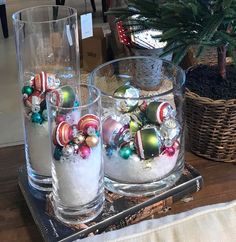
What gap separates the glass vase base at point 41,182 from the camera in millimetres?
820

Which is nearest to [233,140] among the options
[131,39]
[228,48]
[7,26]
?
[228,48]

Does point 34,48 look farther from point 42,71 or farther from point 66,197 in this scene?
point 66,197

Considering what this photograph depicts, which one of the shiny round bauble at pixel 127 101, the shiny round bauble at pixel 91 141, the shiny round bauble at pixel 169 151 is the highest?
the shiny round bauble at pixel 127 101

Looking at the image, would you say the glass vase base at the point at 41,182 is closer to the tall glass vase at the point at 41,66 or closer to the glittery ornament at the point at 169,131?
the tall glass vase at the point at 41,66

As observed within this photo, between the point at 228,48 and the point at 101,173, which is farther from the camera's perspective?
the point at 228,48

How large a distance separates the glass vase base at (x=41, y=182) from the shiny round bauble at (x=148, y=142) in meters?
0.17

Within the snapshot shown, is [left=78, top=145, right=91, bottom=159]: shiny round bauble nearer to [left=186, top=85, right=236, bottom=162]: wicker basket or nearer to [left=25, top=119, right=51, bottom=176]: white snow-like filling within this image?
[left=25, top=119, right=51, bottom=176]: white snow-like filling

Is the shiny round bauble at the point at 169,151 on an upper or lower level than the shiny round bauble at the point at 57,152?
lower

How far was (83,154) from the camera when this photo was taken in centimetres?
69

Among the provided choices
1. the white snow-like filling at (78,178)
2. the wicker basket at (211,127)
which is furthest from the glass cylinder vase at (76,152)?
the wicker basket at (211,127)

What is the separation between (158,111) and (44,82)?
191 millimetres

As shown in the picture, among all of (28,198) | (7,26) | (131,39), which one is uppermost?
(28,198)

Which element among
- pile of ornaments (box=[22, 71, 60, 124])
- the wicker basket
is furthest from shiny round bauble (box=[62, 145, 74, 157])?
the wicker basket

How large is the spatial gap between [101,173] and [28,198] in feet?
0.50
